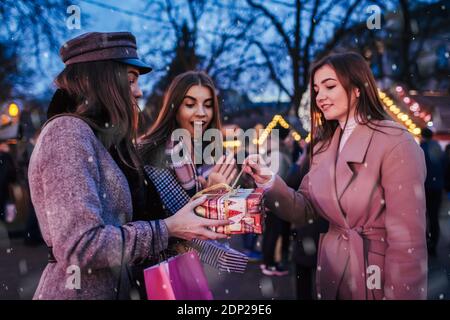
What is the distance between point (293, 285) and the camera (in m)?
5.51

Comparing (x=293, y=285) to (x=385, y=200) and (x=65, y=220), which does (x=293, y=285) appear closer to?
(x=385, y=200)

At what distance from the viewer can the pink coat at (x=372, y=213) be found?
1.91 m

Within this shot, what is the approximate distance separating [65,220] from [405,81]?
1502cm

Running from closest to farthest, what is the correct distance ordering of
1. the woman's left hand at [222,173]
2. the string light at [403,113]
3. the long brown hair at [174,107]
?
the woman's left hand at [222,173]
the long brown hair at [174,107]
the string light at [403,113]

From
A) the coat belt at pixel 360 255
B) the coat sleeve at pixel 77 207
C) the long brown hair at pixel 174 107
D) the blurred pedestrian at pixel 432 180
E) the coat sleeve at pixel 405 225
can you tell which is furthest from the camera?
the blurred pedestrian at pixel 432 180

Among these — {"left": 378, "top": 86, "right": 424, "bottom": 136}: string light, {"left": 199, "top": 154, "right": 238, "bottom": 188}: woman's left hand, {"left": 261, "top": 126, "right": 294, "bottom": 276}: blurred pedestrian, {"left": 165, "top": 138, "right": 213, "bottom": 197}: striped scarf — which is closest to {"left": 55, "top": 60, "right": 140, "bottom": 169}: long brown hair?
{"left": 165, "top": 138, "right": 213, "bottom": 197}: striped scarf

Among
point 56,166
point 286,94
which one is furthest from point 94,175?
point 286,94

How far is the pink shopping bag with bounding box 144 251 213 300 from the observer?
1.45 m

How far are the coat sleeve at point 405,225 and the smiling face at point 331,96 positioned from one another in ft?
1.19

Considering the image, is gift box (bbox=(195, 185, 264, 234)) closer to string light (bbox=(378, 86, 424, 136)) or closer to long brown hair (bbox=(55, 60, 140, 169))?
long brown hair (bbox=(55, 60, 140, 169))

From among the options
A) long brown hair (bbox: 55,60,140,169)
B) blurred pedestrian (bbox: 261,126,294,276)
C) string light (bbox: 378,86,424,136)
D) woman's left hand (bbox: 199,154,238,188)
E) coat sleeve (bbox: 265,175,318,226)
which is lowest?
blurred pedestrian (bbox: 261,126,294,276)

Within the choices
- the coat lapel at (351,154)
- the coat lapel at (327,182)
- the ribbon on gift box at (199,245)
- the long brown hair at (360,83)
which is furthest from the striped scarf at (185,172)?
the long brown hair at (360,83)

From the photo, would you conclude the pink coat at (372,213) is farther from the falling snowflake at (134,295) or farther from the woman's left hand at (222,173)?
the falling snowflake at (134,295)

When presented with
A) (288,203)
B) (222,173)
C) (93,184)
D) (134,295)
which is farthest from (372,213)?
(93,184)
